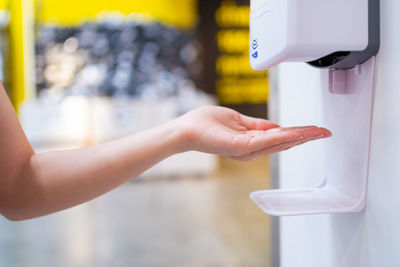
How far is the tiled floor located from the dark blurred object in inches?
100

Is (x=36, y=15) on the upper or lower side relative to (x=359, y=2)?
upper

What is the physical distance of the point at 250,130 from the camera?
84 cm

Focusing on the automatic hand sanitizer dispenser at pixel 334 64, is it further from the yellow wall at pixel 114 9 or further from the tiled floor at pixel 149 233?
the yellow wall at pixel 114 9

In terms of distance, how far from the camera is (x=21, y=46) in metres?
6.88

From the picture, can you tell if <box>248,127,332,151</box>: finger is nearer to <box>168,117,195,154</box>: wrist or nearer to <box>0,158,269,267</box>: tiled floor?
<box>168,117,195,154</box>: wrist

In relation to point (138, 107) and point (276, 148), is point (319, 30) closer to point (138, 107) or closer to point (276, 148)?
point (276, 148)

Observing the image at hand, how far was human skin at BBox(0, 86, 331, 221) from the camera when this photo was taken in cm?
80

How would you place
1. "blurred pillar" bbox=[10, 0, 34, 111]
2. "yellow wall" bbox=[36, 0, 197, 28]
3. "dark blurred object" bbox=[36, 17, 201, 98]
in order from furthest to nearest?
"blurred pillar" bbox=[10, 0, 34, 111] < "yellow wall" bbox=[36, 0, 197, 28] < "dark blurred object" bbox=[36, 17, 201, 98]

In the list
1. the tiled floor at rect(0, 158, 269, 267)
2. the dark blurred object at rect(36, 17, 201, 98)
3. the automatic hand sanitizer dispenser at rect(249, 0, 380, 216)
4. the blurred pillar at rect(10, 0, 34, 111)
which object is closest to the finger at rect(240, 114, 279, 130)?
the automatic hand sanitizer dispenser at rect(249, 0, 380, 216)

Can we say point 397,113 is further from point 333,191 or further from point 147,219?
point 147,219

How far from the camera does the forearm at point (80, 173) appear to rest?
2.70ft

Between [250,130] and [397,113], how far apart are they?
28cm

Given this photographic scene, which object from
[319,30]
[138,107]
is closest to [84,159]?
[319,30]

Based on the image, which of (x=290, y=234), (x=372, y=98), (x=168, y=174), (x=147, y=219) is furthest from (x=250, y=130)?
(x=168, y=174)
